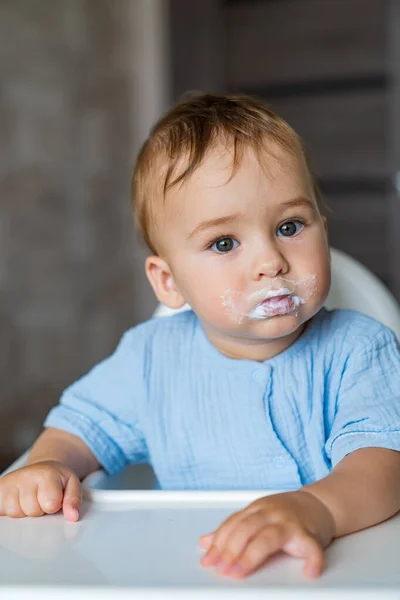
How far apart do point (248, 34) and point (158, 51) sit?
1.09 feet

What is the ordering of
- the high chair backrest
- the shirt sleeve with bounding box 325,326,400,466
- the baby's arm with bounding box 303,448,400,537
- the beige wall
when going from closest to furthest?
the baby's arm with bounding box 303,448,400,537
the shirt sleeve with bounding box 325,326,400,466
the high chair backrest
the beige wall

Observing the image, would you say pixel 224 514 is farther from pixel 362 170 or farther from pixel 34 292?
pixel 362 170

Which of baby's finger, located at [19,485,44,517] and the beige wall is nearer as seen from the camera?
baby's finger, located at [19,485,44,517]

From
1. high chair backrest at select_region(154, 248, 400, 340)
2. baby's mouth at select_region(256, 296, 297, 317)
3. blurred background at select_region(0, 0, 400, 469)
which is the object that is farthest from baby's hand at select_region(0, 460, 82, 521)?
blurred background at select_region(0, 0, 400, 469)

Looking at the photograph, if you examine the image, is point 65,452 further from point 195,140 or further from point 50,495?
point 195,140

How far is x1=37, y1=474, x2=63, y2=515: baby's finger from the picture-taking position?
0.76 meters

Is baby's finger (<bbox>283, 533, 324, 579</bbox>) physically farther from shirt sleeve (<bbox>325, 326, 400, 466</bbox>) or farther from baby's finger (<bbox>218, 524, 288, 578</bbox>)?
shirt sleeve (<bbox>325, 326, 400, 466</bbox>)

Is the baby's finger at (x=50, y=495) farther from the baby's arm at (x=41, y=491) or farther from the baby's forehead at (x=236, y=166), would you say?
the baby's forehead at (x=236, y=166)

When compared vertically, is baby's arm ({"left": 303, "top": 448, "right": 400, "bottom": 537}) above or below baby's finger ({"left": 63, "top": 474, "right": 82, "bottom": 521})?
above

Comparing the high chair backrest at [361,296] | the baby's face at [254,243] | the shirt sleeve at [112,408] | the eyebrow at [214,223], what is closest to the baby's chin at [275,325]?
the baby's face at [254,243]

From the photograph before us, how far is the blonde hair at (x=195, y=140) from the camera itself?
87 cm

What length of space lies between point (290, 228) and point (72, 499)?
0.34m

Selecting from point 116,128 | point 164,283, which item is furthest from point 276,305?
point 116,128

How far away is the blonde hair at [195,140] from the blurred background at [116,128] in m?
1.32
